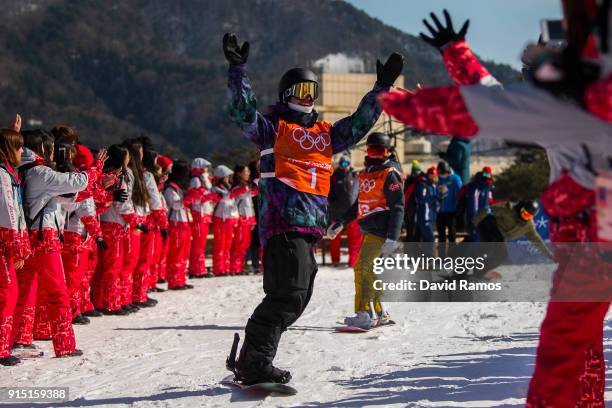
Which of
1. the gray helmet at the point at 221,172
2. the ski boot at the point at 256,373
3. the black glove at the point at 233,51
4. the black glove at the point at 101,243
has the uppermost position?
the black glove at the point at 233,51

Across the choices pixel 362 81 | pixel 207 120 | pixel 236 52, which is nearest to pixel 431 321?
pixel 236 52

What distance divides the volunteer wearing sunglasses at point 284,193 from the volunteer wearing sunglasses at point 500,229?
731cm

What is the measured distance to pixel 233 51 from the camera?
5172mm

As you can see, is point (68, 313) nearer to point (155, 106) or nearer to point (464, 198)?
point (464, 198)

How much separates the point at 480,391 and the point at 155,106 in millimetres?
170892

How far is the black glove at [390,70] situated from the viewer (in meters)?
5.48

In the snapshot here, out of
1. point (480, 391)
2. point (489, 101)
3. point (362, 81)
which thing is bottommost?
point (480, 391)

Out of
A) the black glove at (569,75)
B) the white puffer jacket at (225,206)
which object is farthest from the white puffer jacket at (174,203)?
the black glove at (569,75)

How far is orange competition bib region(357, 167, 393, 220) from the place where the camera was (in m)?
7.91

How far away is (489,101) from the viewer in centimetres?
314

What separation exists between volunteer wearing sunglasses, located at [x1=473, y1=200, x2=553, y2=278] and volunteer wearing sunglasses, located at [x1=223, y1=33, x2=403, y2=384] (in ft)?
24.0

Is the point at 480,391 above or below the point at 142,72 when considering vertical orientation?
below

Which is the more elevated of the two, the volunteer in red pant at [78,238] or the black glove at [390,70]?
the black glove at [390,70]

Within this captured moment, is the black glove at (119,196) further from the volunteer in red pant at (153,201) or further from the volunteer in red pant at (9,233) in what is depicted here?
the volunteer in red pant at (9,233)
